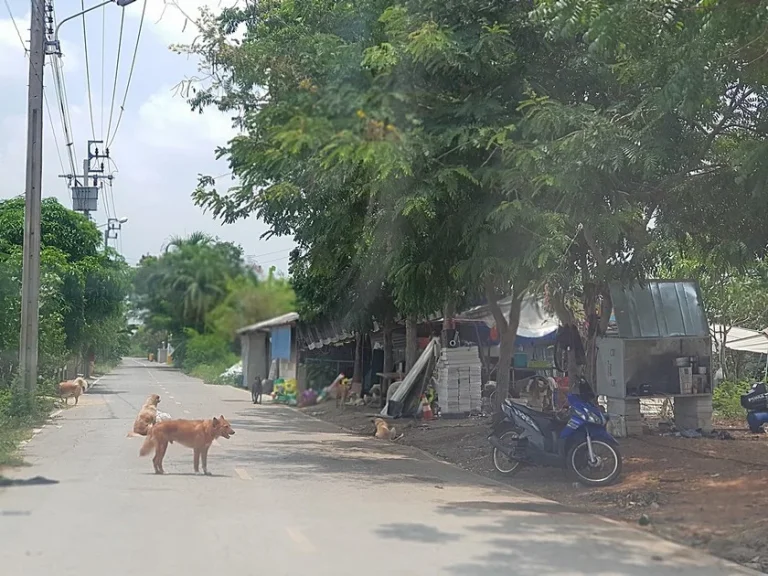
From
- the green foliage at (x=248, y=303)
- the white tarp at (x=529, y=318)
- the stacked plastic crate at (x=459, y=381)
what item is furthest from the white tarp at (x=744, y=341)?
the green foliage at (x=248, y=303)

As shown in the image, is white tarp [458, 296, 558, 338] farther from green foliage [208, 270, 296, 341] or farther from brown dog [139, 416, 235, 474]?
green foliage [208, 270, 296, 341]

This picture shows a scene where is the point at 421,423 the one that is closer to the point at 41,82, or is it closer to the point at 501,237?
the point at 501,237

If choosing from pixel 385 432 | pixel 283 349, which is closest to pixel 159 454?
pixel 385 432

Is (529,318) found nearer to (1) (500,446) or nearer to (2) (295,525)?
(1) (500,446)

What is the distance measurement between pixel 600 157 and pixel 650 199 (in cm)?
207

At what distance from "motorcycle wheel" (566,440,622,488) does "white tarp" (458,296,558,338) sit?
35.1 ft

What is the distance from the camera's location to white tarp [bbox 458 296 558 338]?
23125mm

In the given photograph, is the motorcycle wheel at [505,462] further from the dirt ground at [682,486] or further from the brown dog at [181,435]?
the brown dog at [181,435]

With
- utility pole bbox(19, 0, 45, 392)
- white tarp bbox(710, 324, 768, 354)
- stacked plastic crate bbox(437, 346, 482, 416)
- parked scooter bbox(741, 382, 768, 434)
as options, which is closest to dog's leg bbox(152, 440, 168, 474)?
utility pole bbox(19, 0, 45, 392)

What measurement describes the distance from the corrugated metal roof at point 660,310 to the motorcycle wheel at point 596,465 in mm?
4882

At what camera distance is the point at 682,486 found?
11.4 m

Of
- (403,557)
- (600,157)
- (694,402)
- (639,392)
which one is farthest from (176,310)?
(694,402)

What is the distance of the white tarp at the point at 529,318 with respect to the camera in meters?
23.1

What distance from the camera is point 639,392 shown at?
53.8ft
